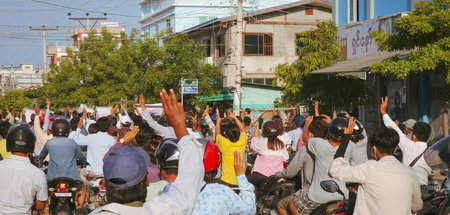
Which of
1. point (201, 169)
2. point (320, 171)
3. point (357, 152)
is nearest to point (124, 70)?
point (357, 152)

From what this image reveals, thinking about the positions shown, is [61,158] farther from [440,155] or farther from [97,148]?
[440,155]

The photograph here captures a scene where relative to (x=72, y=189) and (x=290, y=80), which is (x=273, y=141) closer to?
(x=72, y=189)

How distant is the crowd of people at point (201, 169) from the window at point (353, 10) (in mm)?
15769

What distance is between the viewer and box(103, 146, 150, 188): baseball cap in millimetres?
4211

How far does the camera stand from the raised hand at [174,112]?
4414 mm

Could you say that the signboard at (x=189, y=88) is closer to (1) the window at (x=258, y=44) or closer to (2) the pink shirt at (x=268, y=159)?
(1) the window at (x=258, y=44)

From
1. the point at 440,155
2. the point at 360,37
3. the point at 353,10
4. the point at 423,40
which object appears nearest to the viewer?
the point at 440,155

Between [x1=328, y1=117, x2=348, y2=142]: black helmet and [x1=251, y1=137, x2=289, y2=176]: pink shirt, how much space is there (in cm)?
347

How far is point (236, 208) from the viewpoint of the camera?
5.85 metres

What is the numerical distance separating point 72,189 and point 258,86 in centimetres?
3248

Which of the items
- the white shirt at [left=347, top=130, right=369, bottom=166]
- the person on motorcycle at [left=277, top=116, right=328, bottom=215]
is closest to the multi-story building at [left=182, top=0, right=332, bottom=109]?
the white shirt at [left=347, top=130, right=369, bottom=166]

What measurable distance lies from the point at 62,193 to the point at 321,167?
3.84m

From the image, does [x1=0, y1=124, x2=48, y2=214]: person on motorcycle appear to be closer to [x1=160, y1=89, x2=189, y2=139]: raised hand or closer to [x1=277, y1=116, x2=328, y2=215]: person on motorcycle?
[x1=160, y1=89, x2=189, y2=139]: raised hand

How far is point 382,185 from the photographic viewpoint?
669cm
